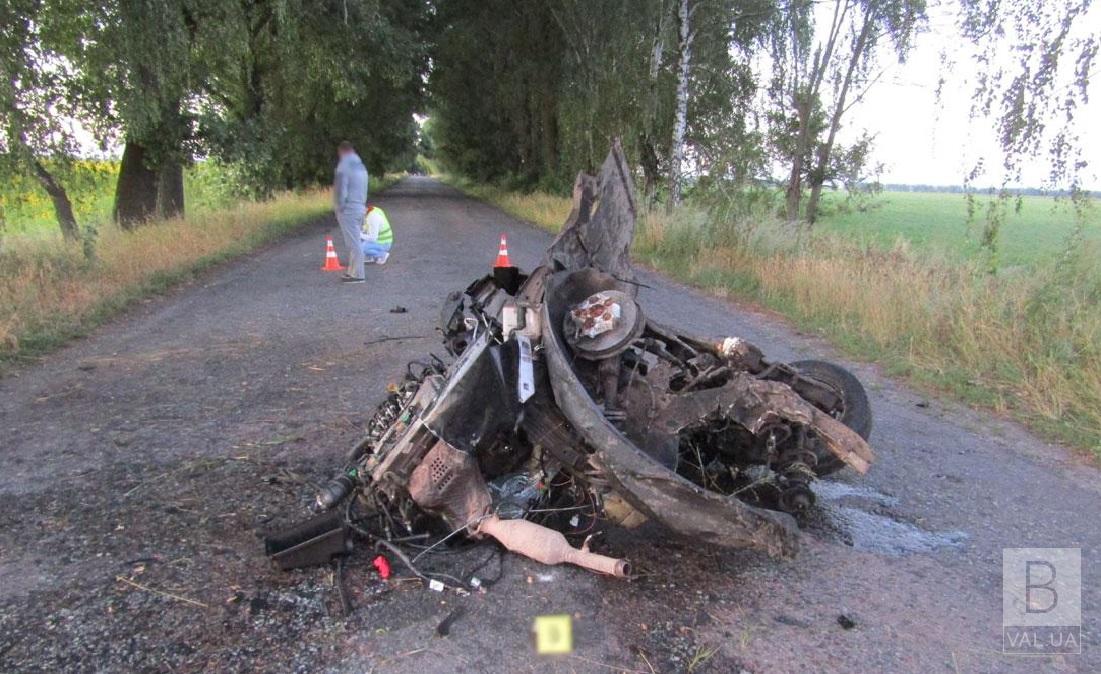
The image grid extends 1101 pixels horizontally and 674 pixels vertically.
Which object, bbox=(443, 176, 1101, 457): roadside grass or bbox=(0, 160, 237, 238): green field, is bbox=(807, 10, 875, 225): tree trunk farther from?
bbox=(0, 160, 237, 238): green field

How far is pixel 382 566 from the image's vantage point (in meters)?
3.17

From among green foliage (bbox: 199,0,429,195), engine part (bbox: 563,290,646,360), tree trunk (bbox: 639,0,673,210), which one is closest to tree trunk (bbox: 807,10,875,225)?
tree trunk (bbox: 639,0,673,210)

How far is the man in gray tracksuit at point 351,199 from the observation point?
1077cm

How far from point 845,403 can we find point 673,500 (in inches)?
70.3

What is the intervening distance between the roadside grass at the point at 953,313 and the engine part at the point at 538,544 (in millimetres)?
3804

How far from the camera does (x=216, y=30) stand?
1157cm

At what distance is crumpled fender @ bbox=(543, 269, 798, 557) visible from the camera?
2799 mm

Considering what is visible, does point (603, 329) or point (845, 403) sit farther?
point (845, 403)

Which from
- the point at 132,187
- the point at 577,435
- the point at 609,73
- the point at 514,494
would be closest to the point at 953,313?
the point at 514,494

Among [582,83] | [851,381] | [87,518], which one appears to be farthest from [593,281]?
[582,83]

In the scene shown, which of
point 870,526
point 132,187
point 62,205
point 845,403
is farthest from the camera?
point 132,187

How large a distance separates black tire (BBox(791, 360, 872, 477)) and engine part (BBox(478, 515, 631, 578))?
1.35 meters

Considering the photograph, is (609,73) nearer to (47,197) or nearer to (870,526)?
(47,197)

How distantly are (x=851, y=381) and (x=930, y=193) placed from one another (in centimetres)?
9921
